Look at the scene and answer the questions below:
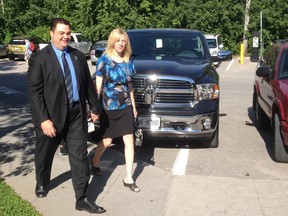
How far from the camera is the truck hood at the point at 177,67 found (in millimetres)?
6512

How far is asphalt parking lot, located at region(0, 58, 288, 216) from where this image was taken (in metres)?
4.59

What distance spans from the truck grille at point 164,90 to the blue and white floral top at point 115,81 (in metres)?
1.49

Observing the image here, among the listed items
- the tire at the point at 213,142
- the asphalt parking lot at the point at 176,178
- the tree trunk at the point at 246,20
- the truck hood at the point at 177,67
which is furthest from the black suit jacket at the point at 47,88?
the tree trunk at the point at 246,20

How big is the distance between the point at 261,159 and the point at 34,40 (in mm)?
21494

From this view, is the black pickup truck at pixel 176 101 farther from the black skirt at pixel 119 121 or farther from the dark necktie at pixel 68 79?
the dark necktie at pixel 68 79

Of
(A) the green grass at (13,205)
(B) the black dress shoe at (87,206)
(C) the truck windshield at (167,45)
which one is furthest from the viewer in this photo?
(C) the truck windshield at (167,45)

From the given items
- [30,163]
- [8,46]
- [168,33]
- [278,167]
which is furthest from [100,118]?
[8,46]

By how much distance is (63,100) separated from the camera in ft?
13.6

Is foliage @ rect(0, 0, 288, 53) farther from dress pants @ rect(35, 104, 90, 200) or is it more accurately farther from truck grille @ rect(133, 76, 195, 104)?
dress pants @ rect(35, 104, 90, 200)

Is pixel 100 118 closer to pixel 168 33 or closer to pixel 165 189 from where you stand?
pixel 165 189

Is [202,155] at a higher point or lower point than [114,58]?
lower

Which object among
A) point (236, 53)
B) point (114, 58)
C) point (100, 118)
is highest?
point (114, 58)

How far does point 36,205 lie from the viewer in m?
4.51

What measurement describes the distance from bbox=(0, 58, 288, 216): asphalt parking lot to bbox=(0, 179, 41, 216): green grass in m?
0.09
